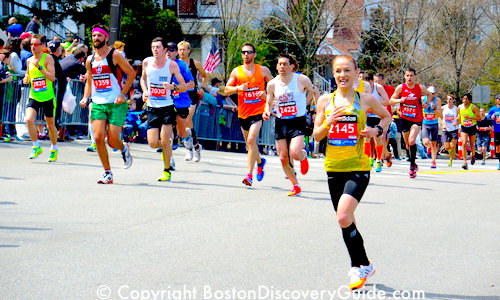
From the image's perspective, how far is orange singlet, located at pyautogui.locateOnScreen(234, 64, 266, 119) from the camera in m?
12.2

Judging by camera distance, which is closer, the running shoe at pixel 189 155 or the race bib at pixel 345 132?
the race bib at pixel 345 132

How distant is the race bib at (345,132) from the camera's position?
6.43m

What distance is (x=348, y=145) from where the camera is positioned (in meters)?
6.43

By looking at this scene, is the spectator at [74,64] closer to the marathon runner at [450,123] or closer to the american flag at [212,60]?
the marathon runner at [450,123]

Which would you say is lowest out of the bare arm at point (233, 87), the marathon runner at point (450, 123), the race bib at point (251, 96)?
the marathon runner at point (450, 123)

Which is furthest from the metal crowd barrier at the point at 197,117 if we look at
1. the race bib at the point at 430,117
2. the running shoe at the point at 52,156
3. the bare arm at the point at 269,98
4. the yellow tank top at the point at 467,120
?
the bare arm at the point at 269,98

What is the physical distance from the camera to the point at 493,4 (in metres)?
44.2

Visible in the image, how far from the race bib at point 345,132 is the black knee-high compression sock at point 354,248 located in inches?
25.4

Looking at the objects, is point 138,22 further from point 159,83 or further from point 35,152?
point 159,83

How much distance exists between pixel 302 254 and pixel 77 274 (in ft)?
6.66

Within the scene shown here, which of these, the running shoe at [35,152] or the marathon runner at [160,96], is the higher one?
the marathon runner at [160,96]

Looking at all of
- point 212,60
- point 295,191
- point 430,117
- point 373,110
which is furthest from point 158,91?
point 212,60

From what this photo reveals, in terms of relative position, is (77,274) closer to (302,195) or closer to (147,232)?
(147,232)

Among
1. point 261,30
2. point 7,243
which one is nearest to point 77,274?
point 7,243
